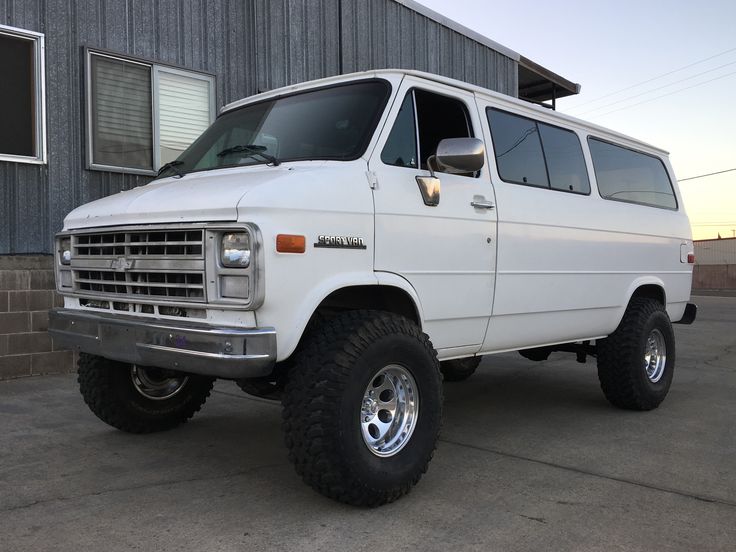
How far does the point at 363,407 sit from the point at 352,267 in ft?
2.43

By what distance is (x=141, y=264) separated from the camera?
359 cm

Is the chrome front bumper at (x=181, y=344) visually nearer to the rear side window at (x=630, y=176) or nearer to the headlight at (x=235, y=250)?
the headlight at (x=235, y=250)

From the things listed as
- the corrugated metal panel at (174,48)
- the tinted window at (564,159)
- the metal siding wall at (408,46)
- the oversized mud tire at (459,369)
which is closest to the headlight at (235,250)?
the tinted window at (564,159)

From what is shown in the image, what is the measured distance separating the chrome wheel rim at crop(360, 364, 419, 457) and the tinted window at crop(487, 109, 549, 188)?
1675 millimetres

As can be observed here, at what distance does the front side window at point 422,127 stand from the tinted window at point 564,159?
3.30 feet

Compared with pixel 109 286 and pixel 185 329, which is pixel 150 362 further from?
pixel 109 286

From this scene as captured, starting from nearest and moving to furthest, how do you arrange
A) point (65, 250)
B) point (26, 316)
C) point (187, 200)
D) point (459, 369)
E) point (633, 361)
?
1. point (187, 200)
2. point (65, 250)
3. point (633, 361)
4. point (26, 316)
5. point (459, 369)

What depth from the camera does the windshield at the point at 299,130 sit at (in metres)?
3.92

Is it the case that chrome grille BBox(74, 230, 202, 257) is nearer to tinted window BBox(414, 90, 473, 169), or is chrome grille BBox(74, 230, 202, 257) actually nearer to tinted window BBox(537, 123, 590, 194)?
tinted window BBox(414, 90, 473, 169)

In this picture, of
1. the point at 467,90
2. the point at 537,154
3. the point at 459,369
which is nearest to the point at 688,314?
the point at 459,369

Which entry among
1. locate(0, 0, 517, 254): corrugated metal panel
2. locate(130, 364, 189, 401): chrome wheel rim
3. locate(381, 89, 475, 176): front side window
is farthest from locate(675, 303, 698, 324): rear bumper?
locate(0, 0, 517, 254): corrugated metal panel

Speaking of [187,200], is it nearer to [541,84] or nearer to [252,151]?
[252,151]

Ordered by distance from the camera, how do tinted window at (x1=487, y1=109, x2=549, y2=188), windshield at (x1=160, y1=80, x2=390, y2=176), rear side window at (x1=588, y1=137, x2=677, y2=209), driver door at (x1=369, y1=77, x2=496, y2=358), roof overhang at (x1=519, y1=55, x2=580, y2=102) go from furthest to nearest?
1. roof overhang at (x1=519, y1=55, x2=580, y2=102)
2. rear side window at (x1=588, y1=137, x2=677, y2=209)
3. tinted window at (x1=487, y1=109, x2=549, y2=188)
4. windshield at (x1=160, y1=80, x2=390, y2=176)
5. driver door at (x1=369, y1=77, x2=496, y2=358)

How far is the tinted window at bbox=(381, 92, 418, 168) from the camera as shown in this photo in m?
3.93
